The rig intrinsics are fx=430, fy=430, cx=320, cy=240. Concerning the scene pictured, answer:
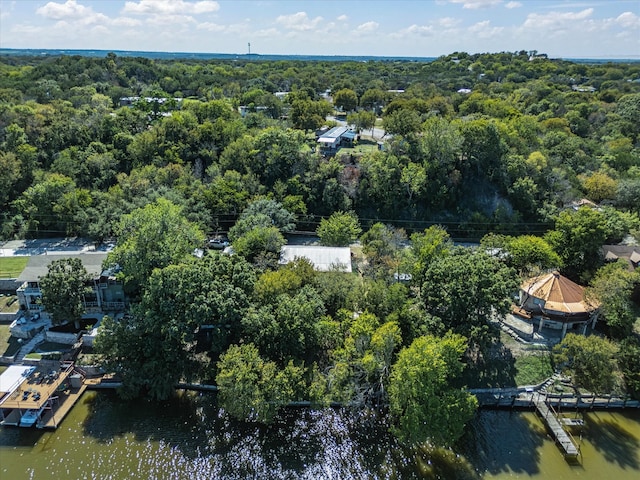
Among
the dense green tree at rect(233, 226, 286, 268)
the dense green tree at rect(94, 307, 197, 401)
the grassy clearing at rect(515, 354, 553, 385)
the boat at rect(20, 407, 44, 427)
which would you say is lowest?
the grassy clearing at rect(515, 354, 553, 385)

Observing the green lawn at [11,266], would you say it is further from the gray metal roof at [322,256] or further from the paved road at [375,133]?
the paved road at [375,133]

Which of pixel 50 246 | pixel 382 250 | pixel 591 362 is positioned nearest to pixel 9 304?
pixel 50 246

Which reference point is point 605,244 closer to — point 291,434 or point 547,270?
point 547,270

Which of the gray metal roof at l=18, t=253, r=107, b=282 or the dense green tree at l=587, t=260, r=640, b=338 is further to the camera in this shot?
the gray metal roof at l=18, t=253, r=107, b=282

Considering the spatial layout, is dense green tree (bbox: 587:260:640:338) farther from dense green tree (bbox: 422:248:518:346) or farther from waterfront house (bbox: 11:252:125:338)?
waterfront house (bbox: 11:252:125:338)

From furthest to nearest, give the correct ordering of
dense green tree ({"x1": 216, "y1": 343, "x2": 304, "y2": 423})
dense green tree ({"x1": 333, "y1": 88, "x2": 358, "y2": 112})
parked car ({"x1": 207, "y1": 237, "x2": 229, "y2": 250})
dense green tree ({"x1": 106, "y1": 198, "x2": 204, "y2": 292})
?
dense green tree ({"x1": 333, "y1": 88, "x2": 358, "y2": 112}) < parked car ({"x1": 207, "y1": 237, "x2": 229, "y2": 250}) < dense green tree ({"x1": 106, "y1": 198, "x2": 204, "y2": 292}) < dense green tree ({"x1": 216, "y1": 343, "x2": 304, "y2": 423})

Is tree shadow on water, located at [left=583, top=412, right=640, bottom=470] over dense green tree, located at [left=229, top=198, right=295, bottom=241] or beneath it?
beneath

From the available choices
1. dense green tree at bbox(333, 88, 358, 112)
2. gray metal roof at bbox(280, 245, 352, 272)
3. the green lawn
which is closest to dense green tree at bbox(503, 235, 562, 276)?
gray metal roof at bbox(280, 245, 352, 272)

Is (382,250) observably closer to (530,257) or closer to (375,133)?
→ (530,257)

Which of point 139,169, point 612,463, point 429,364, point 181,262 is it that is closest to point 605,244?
point 612,463
